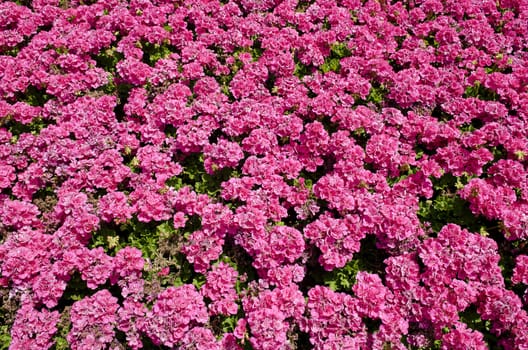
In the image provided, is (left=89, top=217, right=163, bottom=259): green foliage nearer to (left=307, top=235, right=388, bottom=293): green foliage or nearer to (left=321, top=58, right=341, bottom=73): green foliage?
(left=307, top=235, right=388, bottom=293): green foliage

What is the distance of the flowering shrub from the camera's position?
5168 mm

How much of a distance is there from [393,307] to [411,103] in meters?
3.73

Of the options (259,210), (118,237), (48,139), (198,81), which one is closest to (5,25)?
(48,139)

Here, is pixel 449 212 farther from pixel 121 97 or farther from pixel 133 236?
pixel 121 97

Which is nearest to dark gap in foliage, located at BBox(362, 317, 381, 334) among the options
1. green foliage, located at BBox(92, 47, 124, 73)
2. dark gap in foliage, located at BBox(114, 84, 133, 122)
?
dark gap in foliage, located at BBox(114, 84, 133, 122)

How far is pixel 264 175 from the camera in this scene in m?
6.24

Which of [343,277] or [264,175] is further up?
[264,175]

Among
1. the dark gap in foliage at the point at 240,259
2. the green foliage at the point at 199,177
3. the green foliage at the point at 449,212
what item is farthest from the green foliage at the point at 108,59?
the green foliage at the point at 449,212

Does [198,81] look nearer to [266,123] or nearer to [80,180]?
[266,123]

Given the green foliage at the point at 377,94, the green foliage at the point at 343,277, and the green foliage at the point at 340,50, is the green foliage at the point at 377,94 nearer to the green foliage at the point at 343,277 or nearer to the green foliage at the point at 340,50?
the green foliage at the point at 340,50

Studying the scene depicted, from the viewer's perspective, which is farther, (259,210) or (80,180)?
(80,180)

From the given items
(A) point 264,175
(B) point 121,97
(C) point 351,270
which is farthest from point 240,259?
(B) point 121,97

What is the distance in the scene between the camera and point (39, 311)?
17.7 feet

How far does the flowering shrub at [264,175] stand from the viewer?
5.17 meters
